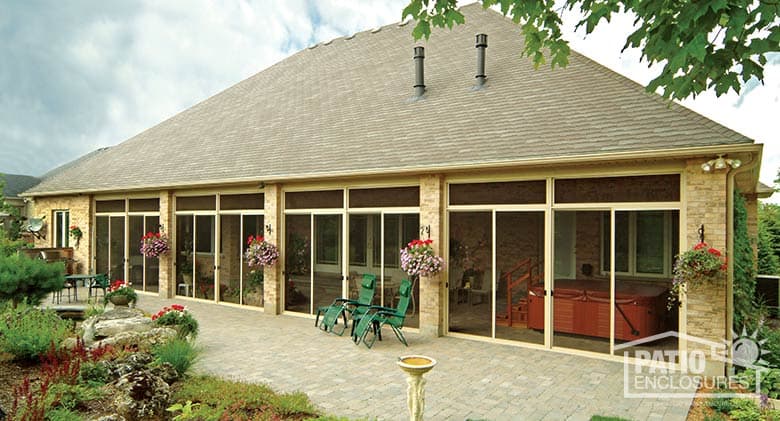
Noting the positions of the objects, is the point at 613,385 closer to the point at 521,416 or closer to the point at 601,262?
the point at 521,416

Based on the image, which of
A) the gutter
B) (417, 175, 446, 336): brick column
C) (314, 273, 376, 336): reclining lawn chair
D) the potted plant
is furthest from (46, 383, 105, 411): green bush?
the potted plant

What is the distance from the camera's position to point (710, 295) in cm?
630

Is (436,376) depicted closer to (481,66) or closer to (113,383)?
(113,383)

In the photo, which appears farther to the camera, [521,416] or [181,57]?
[181,57]

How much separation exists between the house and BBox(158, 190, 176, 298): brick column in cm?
5

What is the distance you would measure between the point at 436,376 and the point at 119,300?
26.2 ft

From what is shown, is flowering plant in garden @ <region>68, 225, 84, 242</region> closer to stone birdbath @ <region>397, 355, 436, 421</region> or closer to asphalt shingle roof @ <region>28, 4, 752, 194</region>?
asphalt shingle roof @ <region>28, 4, 752, 194</region>

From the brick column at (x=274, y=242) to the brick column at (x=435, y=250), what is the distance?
385 cm

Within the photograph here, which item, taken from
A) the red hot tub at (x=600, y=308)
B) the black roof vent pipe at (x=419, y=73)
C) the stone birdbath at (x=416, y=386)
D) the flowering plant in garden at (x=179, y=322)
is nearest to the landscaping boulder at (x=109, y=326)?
the flowering plant in garden at (x=179, y=322)

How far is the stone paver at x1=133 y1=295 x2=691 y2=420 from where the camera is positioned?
512 cm

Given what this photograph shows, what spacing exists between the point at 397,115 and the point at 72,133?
49814 millimetres

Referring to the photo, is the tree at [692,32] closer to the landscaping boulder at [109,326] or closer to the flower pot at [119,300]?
the landscaping boulder at [109,326]

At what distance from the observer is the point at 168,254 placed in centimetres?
1302

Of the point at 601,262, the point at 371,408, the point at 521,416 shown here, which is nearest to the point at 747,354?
the point at 601,262
